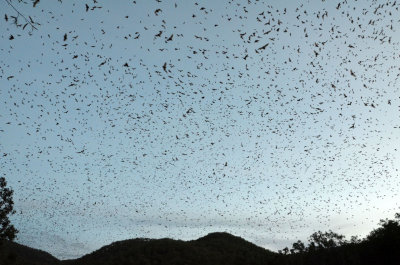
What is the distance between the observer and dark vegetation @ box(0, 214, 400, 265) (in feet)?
227

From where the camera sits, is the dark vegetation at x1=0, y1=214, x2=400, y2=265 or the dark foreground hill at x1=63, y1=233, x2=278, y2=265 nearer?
the dark vegetation at x1=0, y1=214, x2=400, y2=265

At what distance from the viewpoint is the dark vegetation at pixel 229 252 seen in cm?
6919

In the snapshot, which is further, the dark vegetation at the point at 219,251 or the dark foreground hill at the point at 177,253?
the dark foreground hill at the point at 177,253

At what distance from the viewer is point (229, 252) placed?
110 metres

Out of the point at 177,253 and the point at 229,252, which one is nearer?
the point at 177,253

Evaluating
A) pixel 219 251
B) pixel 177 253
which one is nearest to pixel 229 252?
pixel 219 251

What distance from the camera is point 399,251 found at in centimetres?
6538

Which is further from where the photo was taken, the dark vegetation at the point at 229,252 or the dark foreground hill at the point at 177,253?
the dark foreground hill at the point at 177,253

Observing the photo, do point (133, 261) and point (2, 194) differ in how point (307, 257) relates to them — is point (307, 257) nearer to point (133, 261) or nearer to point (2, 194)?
point (133, 261)

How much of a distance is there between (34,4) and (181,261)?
92.7m

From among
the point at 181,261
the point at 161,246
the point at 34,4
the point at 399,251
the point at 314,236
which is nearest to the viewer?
the point at 34,4

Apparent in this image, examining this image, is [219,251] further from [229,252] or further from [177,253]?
[177,253]

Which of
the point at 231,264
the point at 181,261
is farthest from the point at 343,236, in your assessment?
the point at 181,261

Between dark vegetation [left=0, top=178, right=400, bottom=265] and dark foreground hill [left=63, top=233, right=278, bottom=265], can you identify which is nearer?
dark vegetation [left=0, top=178, right=400, bottom=265]
